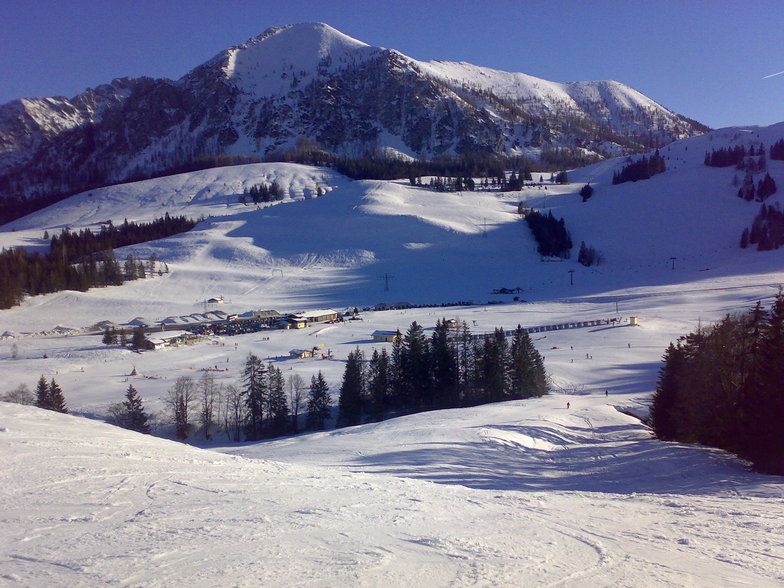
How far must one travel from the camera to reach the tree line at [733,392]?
11805mm

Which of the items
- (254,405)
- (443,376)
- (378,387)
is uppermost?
(443,376)

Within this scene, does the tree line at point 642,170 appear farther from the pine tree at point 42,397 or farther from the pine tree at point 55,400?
the pine tree at point 42,397

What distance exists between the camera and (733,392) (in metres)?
13.6

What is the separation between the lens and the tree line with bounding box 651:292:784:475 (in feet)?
38.7

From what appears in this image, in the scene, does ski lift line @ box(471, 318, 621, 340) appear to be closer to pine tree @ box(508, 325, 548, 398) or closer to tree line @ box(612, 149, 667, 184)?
pine tree @ box(508, 325, 548, 398)

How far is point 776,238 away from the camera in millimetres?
74812

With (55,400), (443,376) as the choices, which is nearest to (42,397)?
(55,400)

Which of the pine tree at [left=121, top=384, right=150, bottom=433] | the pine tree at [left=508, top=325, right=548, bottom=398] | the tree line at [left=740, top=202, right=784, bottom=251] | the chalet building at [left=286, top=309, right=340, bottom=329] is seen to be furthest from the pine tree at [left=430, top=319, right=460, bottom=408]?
the tree line at [left=740, top=202, right=784, bottom=251]

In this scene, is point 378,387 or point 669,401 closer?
point 669,401

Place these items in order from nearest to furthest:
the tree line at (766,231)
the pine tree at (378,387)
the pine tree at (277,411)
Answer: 1. the pine tree at (277,411)
2. the pine tree at (378,387)
3. the tree line at (766,231)

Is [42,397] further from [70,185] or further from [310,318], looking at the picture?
[70,185]

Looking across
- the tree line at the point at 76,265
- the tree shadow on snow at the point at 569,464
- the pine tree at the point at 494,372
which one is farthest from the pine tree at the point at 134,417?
the tree line at the point at 76,265

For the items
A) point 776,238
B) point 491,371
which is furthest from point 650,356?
point 776,238

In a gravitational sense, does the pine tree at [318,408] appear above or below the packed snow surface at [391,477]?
below
